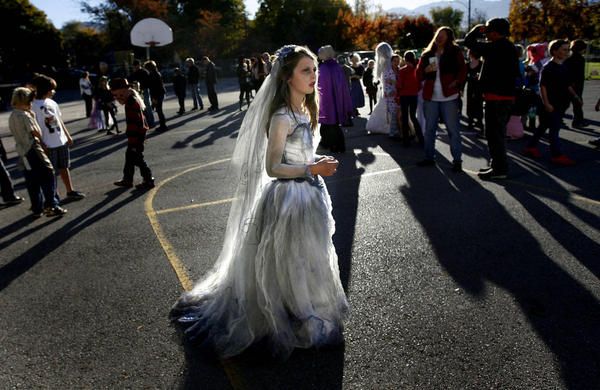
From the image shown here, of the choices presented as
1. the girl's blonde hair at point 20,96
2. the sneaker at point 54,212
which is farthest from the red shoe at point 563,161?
the girl's blonde hair at point 20,96

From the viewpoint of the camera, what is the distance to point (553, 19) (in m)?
33.3

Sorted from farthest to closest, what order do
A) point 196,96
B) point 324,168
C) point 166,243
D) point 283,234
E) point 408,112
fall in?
point 196,96 → point 408,112 → point 166,243 → point 283,234 → point 324,168

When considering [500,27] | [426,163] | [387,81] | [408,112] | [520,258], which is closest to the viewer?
[520,258]

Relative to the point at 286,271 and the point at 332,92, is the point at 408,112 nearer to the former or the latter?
the point at 332,92

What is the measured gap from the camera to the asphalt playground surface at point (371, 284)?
2.87 meters

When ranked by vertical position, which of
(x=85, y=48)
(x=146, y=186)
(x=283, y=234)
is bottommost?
(x=146, y=186)

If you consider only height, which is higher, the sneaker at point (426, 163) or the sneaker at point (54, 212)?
the sneaker at point (54, 212)

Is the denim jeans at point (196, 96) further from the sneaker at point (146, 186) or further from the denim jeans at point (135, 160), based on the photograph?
the sneaker at point (146, 186)

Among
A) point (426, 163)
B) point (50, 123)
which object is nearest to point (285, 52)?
point (50, 123)

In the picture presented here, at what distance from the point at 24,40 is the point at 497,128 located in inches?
2021

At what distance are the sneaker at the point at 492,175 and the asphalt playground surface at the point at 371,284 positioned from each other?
7.8 inches

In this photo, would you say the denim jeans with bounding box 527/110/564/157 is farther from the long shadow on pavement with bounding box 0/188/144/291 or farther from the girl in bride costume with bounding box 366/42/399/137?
the long shadow on pavement with bounding box 0/188/144/291

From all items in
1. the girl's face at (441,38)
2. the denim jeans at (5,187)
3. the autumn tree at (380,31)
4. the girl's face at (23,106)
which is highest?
the autumn tree at (380,31)

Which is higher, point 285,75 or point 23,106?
point 285,75
